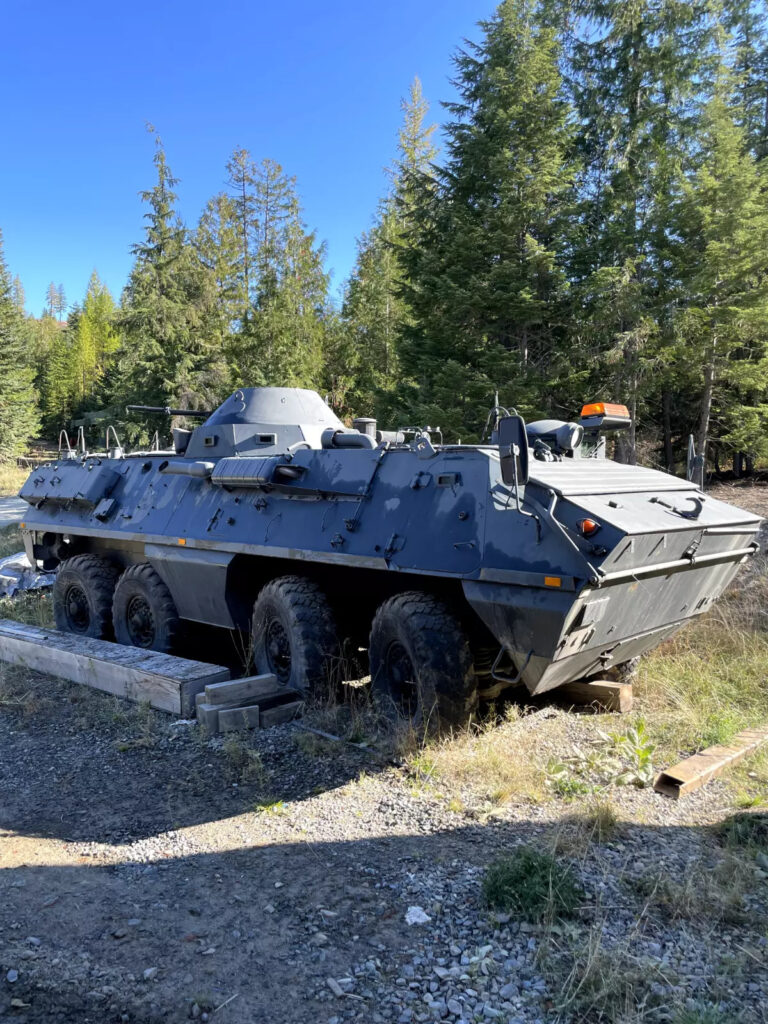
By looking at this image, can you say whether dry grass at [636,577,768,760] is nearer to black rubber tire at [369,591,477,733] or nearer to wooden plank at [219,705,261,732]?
black rubber tire at [369,591,477,733]

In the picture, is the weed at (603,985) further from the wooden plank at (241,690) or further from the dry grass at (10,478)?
the dry grass at (10,478)

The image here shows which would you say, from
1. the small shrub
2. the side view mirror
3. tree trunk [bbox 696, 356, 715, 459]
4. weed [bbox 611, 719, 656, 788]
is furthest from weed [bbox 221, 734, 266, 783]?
tree trunk [bbox 696, 356, 715, 459]

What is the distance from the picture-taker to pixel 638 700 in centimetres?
642

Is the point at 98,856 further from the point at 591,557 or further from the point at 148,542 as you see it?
the point at 148,542

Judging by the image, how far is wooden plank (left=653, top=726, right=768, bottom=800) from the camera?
4.72 metres

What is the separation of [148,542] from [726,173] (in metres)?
11.0

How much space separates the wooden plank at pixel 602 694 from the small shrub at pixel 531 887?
8.46 ft

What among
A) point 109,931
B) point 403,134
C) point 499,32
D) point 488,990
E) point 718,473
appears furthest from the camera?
point 403,134

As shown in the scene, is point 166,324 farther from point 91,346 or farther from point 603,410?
point 91,346

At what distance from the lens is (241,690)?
20.2 ft

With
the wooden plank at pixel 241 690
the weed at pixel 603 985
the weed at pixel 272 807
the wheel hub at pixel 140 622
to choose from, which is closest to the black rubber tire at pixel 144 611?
the wheel hub at pixel 140 622

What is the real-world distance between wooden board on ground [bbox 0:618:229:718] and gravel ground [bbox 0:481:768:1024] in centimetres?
87

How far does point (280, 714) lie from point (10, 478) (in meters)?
27.3

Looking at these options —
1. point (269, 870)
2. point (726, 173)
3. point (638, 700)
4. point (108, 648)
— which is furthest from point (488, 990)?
point (726, 173)
